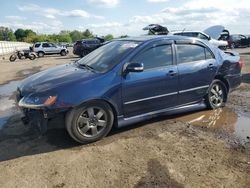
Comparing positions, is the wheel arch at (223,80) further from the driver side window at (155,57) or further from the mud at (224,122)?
the driver side window at (155,57)

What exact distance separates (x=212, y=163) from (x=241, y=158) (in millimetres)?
470

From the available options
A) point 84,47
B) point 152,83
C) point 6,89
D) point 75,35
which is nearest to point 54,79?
point 152,83

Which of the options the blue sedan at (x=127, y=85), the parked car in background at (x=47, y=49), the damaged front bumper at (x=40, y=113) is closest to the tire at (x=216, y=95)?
the blue sedan at (x=127, y=85)

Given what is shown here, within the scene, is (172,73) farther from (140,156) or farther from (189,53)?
(140,156)

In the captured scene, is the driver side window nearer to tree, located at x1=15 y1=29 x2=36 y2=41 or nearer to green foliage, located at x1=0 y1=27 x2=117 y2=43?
green foliage, located at x1=0 y1=27 x2=117 y2=43

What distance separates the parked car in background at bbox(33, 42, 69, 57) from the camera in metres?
33.3

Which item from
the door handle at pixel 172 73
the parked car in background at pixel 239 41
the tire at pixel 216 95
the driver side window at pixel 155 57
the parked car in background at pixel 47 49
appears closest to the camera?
the driver side window at pixel 155 57

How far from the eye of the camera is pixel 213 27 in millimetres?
24047

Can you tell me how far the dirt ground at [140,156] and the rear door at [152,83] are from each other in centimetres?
42

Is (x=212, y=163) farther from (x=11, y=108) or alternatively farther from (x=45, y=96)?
(x=11, y=108)

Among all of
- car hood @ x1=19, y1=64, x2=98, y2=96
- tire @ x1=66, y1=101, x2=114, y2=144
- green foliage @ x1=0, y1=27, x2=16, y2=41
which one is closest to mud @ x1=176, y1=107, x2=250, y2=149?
tire @ x1=66, y1=101, x2=114, y2=144

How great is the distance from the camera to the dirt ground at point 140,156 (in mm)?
3752

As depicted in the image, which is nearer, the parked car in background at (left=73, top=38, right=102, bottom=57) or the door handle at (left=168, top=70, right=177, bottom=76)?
the door handle at (left=168, top=70, right=177, bottom=76)

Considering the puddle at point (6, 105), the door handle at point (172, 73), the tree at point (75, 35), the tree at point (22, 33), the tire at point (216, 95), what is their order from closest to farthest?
the door handle at point (172, 73), the tire at point (216, 95), the puddle at point (6, 105), the tree at point (22, 33), the tree at point (75, 35)
